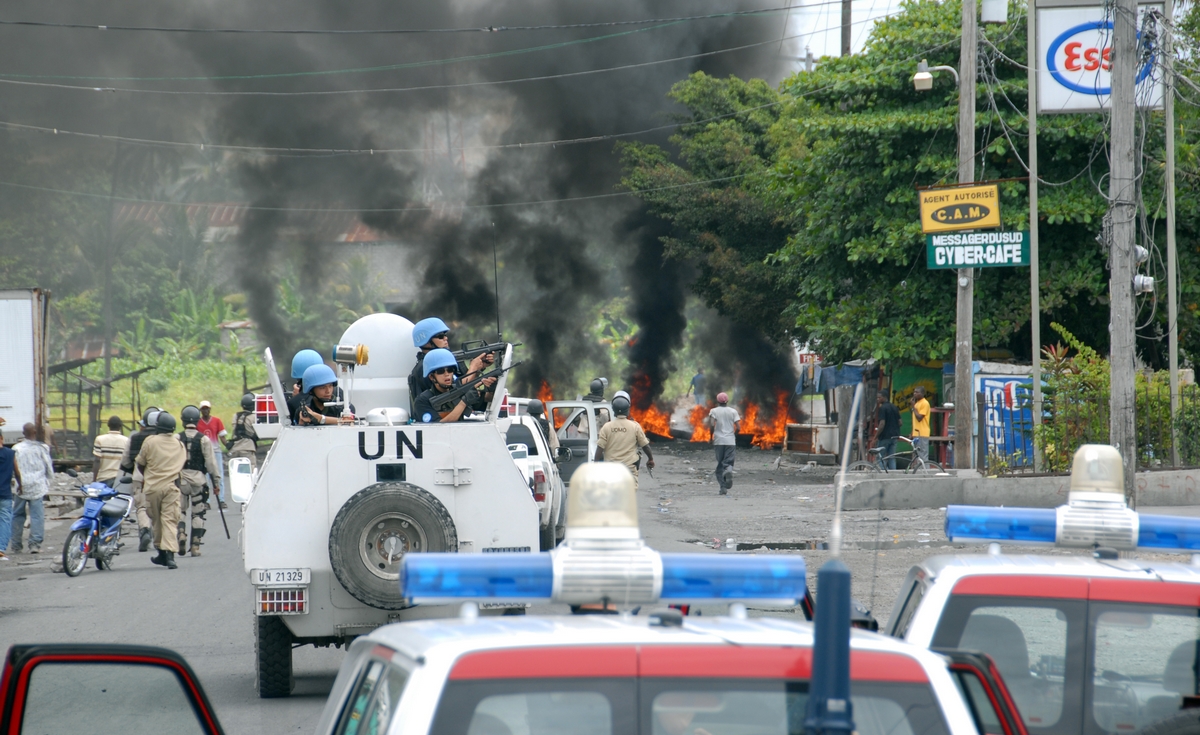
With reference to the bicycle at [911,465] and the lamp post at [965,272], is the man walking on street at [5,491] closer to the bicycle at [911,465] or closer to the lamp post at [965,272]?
the lamp post at [965,272]

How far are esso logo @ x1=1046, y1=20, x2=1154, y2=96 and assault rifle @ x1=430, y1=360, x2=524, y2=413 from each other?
916 cm

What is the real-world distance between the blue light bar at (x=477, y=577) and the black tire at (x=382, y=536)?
426 centimetres

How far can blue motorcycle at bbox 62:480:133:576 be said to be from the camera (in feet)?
42.3

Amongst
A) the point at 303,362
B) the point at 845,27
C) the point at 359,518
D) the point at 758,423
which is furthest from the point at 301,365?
the point at 758,423

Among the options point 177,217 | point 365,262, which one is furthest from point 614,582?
point 177,217

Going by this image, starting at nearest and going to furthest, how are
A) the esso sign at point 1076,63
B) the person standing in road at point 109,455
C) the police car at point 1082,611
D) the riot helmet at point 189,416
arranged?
the police car at point 1082,611 < the riot helmet at point 189,416 < the esso sign at point 1076,63 < the person standing in road at point 109,455

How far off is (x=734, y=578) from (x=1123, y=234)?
1037 cm

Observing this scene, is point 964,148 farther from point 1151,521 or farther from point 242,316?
point 242,316

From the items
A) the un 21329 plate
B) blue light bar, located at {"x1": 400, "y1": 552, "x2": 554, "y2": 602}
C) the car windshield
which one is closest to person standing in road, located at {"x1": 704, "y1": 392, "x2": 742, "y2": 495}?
the un 21329 plate

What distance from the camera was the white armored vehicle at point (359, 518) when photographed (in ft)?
21.7

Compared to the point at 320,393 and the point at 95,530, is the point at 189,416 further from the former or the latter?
the point at 320,393

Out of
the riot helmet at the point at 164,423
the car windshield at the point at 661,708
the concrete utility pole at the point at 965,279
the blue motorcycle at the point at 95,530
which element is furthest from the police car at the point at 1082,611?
the concrete utility pole at the point at 965,279

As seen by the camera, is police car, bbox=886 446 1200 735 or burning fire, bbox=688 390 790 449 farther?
burning fire, bbox=688 390 790 449

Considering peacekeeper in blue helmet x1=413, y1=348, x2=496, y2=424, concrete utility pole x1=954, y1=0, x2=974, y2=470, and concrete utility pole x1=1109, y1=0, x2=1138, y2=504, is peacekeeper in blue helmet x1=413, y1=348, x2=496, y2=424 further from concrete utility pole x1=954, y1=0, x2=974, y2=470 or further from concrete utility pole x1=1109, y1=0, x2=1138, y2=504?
concrete utility pole x1=954, y1=0, x2=974, y2=470
